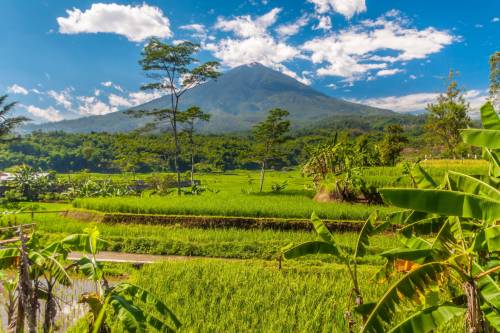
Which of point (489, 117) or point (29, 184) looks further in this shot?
point (29, 184)

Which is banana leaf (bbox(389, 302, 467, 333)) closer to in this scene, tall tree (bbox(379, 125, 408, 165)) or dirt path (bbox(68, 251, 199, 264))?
dirt path (bbox(68, 251, 199, 264))

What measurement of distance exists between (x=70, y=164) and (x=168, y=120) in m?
52.0

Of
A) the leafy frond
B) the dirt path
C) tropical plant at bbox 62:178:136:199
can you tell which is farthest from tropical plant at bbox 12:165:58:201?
the leafy frond

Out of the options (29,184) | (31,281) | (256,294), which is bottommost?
(256,294)

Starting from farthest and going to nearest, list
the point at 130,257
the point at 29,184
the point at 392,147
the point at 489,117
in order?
1. the point at 392,147
2. the point at 29,184
3. the point at 130,257
4. the point at 489,117

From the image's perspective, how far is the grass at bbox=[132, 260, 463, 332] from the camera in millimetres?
4183

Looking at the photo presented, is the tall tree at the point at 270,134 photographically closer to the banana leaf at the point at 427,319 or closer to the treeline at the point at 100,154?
the banana leaf at the point at 427,319

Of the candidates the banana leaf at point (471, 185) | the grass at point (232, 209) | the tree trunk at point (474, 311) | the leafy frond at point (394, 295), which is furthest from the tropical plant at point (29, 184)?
the tree trunk at point (474, 311)

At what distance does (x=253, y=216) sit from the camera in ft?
36.6

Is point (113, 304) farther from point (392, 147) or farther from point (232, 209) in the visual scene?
point (392, 147)

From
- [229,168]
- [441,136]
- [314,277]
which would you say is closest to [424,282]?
[314,277]

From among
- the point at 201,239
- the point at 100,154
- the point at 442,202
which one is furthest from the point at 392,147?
the point at 100,154

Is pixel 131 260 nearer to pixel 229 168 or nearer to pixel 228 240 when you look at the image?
pixel 228 240

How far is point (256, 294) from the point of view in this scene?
512 cm
